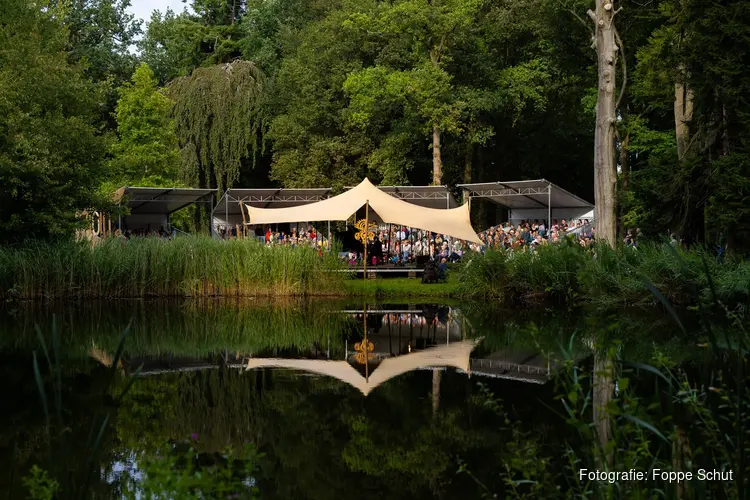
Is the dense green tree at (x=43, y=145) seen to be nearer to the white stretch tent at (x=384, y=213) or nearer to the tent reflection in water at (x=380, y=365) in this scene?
the white stretch tent at (x=384, y=213)

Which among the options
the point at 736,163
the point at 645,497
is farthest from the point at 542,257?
the point at 645,497

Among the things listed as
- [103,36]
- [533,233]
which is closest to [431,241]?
[533,233]

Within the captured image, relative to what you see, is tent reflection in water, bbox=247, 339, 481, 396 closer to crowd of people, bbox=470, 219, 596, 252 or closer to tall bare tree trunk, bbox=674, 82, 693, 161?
tall bare tree trunk, bbox=674, 82, 693, 161

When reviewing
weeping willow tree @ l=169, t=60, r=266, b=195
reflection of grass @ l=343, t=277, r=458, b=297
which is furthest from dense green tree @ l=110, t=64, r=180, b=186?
reflection of grass @ l=343, t=277, r=458, b=297

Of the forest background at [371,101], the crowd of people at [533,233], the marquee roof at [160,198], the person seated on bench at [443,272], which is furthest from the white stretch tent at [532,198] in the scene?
the marquee roof at [160,198]

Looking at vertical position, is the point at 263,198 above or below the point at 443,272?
above

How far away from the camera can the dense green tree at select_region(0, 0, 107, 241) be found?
18891mm

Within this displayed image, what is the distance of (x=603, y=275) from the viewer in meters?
15.8

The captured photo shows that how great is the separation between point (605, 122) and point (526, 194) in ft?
37.6

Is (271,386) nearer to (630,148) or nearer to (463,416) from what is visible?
(463,416)

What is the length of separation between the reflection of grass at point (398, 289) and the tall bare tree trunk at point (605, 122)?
3879 millimetres

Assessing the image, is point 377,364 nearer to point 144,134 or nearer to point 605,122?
point 605,122

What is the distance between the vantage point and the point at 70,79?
68.6 feet

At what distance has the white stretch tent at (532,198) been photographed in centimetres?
2825
